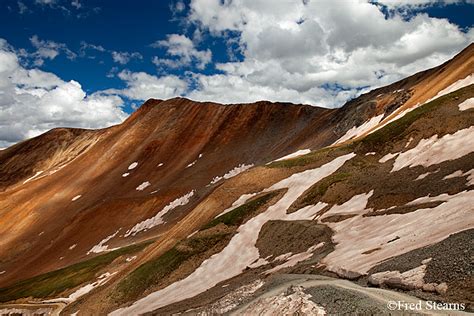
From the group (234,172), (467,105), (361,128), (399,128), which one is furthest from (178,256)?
(234,172)

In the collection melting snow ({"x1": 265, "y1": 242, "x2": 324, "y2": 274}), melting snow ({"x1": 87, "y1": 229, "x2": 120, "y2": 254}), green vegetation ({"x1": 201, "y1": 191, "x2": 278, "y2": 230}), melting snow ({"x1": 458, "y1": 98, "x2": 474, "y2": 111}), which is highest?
melting snow ({"x1": 87, "y1": 229, "x2": 120, "y2": 254})

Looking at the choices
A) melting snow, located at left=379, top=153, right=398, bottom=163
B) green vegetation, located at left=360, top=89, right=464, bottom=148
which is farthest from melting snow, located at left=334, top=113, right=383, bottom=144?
melting snow, located at left=379, top=153, right=398, bottom=163

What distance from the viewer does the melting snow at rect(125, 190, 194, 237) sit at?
99.6 meters

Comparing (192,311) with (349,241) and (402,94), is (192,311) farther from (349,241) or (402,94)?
(402,94)

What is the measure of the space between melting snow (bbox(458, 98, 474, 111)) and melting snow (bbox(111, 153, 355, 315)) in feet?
51.2

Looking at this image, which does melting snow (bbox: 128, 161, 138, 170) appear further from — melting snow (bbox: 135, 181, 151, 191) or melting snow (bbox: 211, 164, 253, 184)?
melting snow (bbox: 211, 164, 253, 184)

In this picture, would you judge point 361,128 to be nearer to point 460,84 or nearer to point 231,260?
point 460,84

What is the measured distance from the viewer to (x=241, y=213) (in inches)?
2259

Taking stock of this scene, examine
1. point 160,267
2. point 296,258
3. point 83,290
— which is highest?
point 83,290

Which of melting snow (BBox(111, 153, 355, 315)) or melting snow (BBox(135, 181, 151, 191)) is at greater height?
melting snow (BBox(135, 181, 151, 191))

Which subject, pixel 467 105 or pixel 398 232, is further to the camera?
pixel 467 105

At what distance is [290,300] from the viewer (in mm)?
21281

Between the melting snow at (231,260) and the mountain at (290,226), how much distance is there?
22 centimetres

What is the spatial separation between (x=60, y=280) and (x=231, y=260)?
43231 millimetres
